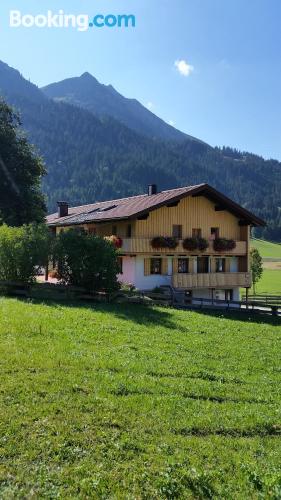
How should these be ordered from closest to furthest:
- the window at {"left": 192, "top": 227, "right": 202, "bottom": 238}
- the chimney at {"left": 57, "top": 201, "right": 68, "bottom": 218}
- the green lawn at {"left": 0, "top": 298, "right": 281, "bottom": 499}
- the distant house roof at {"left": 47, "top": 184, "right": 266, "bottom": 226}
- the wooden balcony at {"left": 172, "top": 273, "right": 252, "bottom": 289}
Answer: the green lawn at {"left": 0, "top": 298, "right": 281, "bottom": 499} → the distant house roof at {"left": 47, "top": 184, "right": 266, "bottom": 226} → the wooden balcony at {"left": 172, "top": 273, "right": 252, "bottom": 289} → the window at {"left": 192, "top": 227, "right": 202, "bottom": 238} → the chimney at {"left": 57, "top": 201, "right": 68, "bottom": 218}

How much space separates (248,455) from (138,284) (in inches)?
1083

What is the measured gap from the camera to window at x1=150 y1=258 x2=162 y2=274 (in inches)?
1414

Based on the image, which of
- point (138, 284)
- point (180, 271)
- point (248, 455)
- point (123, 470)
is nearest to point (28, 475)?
point (123, 470)

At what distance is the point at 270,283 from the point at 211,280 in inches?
2029

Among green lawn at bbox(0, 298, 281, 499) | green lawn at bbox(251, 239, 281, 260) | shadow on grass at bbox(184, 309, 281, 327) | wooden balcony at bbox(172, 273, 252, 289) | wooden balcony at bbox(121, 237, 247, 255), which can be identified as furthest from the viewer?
green lawn at bbox(251, 239, 281, 260)

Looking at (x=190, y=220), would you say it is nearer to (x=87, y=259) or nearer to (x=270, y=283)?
(x=87, y=259)

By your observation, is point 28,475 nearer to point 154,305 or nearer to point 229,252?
point 154,305

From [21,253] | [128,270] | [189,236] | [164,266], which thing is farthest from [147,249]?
[21,253]

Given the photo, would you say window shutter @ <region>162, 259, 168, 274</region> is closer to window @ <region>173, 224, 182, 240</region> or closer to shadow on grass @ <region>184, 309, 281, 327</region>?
window @ <region>173, 224, 182, 240</region>

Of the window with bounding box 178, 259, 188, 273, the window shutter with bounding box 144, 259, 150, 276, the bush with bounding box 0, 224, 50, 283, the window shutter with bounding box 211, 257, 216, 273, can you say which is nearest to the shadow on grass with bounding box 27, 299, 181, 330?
the bush with bounding box 0, 224, 50, 283

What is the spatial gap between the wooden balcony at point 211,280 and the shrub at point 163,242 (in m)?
2.41

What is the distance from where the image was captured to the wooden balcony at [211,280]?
3559 cm

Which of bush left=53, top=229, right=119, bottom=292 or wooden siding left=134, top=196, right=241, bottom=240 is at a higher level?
wooden siding left=134, top=196, right=241, bottom=240

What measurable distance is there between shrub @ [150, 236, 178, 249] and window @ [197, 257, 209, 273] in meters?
4.21
